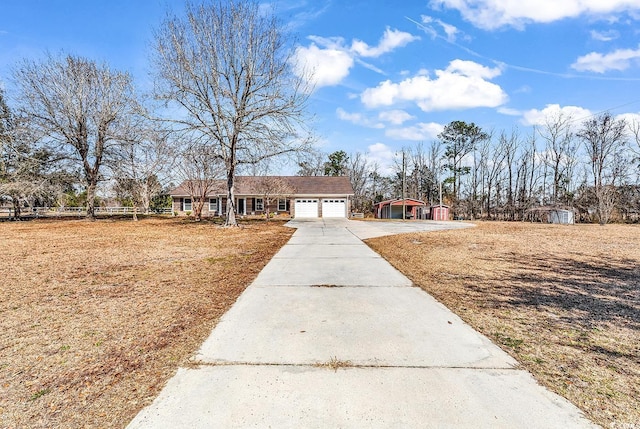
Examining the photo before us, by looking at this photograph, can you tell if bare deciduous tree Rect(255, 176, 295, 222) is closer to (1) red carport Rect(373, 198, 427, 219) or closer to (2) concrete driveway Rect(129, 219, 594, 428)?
(1) red carport Rect(373, 198, 427, 219)

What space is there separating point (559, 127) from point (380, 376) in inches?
1572

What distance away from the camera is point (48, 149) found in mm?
21203

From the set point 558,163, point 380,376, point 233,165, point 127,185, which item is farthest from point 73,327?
point 558,163

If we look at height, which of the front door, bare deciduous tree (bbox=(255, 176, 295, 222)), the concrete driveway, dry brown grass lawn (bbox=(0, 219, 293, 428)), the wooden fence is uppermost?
bare deciduous tree (bbox=(255, 176, 295, 222))

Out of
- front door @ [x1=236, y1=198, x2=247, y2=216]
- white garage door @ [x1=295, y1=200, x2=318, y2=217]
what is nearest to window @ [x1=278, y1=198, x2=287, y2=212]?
white garage door @ [x1=295, y1=200, x2=318, y2=217]

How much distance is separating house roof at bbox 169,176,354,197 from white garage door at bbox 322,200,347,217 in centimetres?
86

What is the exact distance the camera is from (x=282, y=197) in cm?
3012

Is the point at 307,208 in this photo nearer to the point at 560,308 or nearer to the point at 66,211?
the point at 560,308

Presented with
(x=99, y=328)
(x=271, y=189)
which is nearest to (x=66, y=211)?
(x=271, y=189)

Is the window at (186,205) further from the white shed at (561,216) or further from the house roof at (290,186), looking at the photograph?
the white shed at (561,216)

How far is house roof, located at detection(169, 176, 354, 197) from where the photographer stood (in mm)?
29748

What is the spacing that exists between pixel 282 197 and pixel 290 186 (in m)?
1.47

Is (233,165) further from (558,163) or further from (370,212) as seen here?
(558,163)

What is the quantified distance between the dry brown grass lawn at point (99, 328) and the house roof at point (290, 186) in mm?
22479
